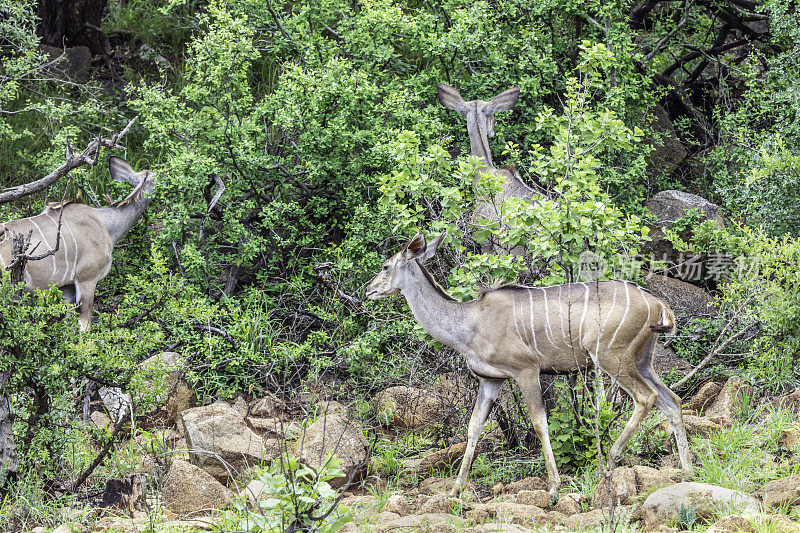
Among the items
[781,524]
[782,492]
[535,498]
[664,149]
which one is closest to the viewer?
[781,524]

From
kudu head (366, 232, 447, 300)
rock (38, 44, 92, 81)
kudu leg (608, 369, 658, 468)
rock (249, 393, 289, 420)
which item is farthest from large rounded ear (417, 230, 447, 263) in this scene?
rock (38, 44, 92, 81)

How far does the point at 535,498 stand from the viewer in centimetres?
534

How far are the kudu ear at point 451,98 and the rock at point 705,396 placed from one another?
322cm

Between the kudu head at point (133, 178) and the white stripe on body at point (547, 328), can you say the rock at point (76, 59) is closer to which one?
the kudu head at point (133, 178)

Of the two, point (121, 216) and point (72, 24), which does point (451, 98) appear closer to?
point (121, 216)

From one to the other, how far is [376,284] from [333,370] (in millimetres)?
1970

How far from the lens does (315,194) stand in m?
8.79

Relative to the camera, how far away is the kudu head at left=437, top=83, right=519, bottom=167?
8406 mm

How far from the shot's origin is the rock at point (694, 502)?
4.65 meters

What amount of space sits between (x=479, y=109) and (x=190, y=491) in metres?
4.46

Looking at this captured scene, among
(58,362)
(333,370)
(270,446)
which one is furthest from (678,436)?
(58,362)

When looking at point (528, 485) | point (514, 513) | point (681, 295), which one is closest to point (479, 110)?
point (681, 295)

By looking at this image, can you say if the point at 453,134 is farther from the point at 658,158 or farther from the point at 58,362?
the point at 58,362

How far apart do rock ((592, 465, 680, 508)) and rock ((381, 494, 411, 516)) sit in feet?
3.44
